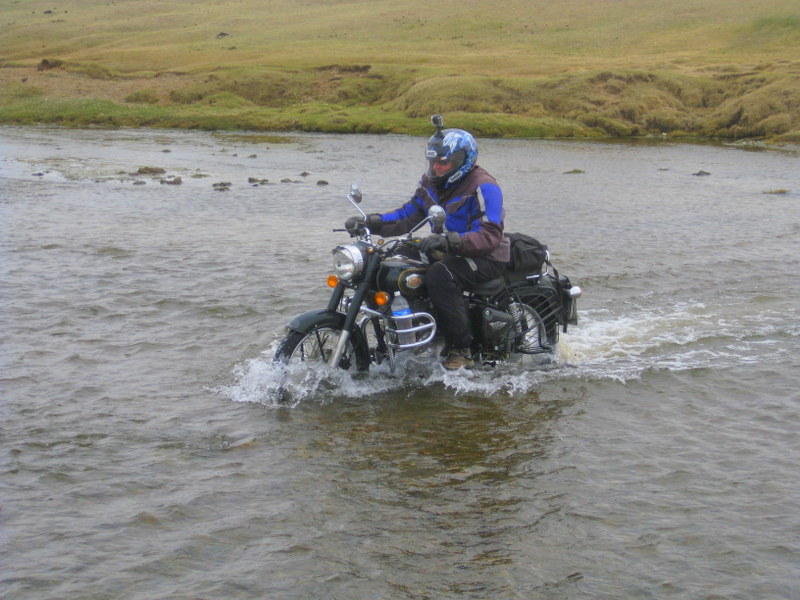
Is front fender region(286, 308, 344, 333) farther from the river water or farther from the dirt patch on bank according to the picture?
the dirt patch on bank

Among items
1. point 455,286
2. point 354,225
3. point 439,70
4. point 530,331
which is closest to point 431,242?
point 455,286

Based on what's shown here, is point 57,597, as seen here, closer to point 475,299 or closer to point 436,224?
point 436,224

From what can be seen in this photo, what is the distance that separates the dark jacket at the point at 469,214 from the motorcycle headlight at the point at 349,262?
0.81 meters

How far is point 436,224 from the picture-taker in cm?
772

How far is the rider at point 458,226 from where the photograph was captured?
8461mm

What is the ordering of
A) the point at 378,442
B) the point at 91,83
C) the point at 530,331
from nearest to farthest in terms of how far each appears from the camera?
the point at 378,442
the point at 530,331
the point at 91,83

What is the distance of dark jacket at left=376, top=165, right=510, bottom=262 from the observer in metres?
8.49

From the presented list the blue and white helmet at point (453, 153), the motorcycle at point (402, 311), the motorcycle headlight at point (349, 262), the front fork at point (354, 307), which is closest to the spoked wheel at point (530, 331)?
the motorcycle at point (402, 311)

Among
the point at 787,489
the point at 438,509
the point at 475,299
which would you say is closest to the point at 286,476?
the point at 438,509

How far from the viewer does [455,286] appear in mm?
8516

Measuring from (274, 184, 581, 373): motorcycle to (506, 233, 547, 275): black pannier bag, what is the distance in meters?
0.02

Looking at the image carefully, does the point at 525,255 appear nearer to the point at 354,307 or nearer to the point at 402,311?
the point at 402,311

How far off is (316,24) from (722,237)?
90878mm

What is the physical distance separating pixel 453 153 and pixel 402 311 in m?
1.64
